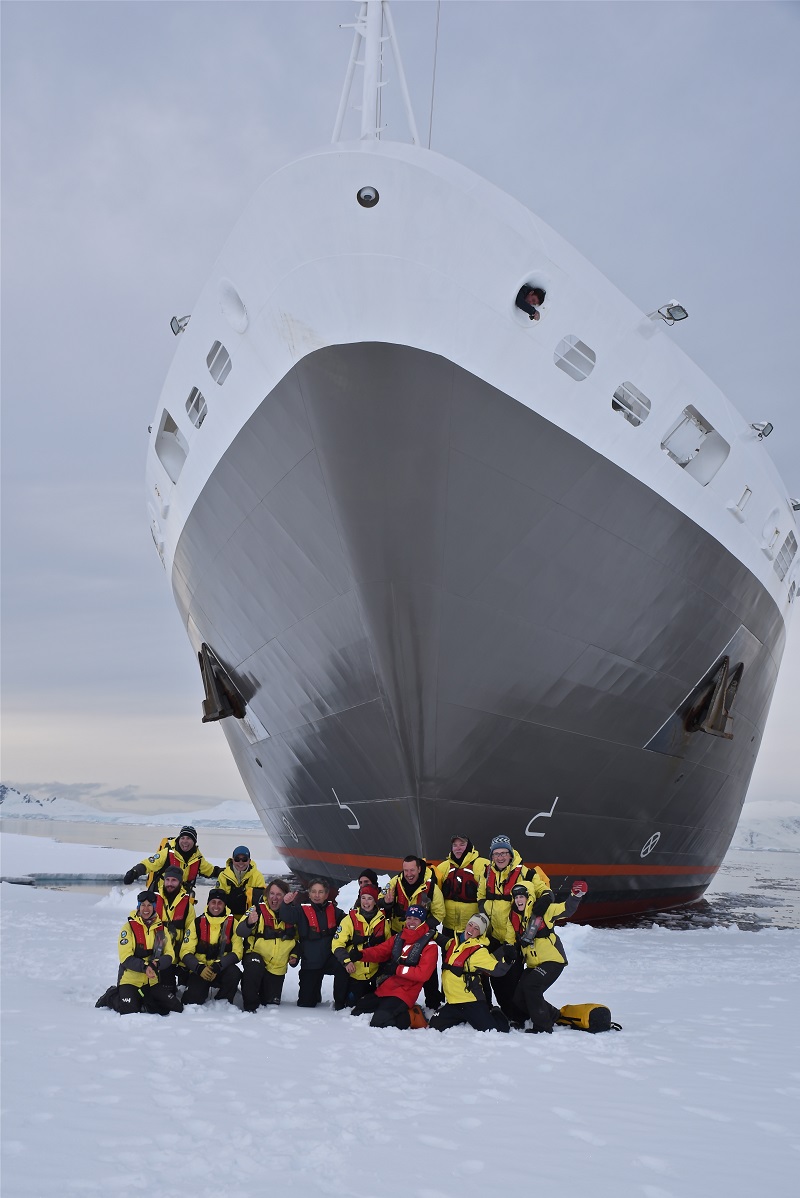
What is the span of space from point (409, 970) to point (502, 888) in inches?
31.1

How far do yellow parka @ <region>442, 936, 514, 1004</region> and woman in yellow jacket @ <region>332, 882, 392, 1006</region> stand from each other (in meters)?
0.67

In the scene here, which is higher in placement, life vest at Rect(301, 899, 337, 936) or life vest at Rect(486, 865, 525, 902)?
life vest at Rect(486, 865, 525, 902)

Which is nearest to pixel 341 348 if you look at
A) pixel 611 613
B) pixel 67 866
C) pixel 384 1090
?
pixel 611 613

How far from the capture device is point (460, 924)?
578 centimetres

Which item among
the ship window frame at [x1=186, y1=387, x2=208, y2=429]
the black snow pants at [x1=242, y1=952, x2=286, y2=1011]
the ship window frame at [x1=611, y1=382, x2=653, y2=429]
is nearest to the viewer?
the black snow pants at [x1=242, y1=952, x2=286, y2=1011]

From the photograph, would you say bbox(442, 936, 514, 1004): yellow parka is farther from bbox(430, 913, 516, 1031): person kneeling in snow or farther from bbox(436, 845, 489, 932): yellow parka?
bbox(436, 845, 489, 932): yellow parka

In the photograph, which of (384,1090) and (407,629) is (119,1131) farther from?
(407,629)

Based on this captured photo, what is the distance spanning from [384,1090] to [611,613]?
5.46 m

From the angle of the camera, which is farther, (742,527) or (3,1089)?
(742,527)

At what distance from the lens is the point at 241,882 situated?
21.0 ft

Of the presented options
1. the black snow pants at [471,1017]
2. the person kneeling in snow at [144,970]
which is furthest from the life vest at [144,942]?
the black snow pants at [471,1017]

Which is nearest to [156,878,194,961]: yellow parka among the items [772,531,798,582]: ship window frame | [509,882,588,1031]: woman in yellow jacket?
[509,882,588,1031]: woman in yellow jacket

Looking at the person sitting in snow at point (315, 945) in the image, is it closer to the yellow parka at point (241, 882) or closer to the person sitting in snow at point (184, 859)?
the yellow parka at point (241, 882)

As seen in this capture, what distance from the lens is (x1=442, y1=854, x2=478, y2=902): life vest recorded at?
5.73m
